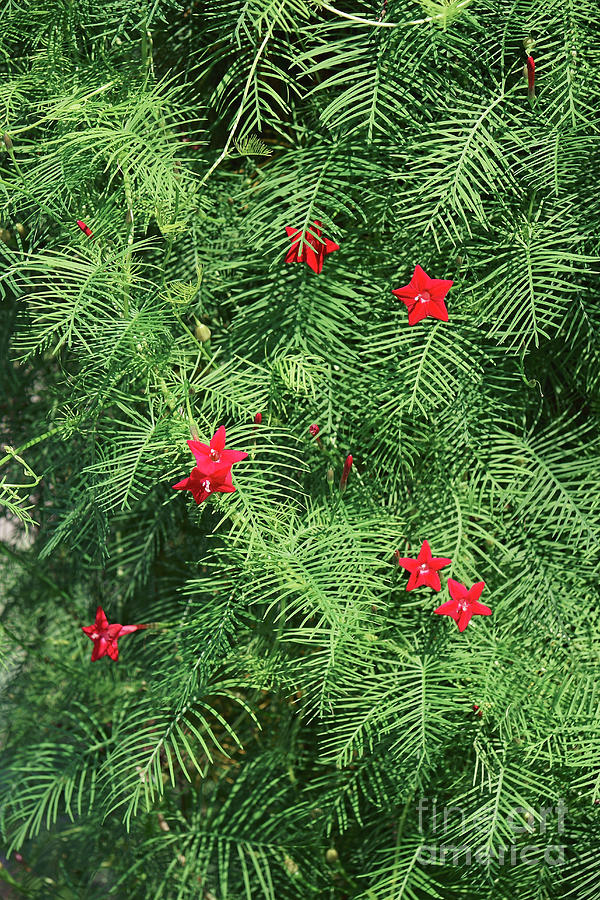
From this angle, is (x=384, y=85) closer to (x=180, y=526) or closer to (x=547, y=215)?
(x=547, y=215)

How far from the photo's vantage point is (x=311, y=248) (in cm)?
101

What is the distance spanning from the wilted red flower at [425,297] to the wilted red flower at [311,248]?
113 mm

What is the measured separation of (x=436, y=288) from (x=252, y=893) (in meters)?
0.92

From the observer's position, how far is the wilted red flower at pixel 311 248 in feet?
3.28

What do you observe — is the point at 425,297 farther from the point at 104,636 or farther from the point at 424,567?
the point at 104,636

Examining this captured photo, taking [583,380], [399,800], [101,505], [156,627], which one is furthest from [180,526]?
[583,380]

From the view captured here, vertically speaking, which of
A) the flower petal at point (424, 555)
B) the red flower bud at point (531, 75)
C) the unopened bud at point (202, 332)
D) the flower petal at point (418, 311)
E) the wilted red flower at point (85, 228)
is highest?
the red flower bud at point (531, 75)

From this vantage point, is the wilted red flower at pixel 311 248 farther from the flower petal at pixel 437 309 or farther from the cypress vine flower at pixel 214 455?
the cypress vine flower at pixel 214 455

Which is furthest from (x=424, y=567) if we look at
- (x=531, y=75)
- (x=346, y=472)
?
(x=531, y=75)

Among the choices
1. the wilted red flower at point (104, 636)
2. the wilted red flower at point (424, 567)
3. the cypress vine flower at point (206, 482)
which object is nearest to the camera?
the cypress vine flower at point (206, 482)

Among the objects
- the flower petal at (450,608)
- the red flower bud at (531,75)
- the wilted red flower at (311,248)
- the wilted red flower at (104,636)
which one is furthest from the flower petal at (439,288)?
the wilted red flower at (104,636)

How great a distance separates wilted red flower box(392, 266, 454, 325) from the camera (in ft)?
3.09

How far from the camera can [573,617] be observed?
1093 mm

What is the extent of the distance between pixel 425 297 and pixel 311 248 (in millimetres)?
157
